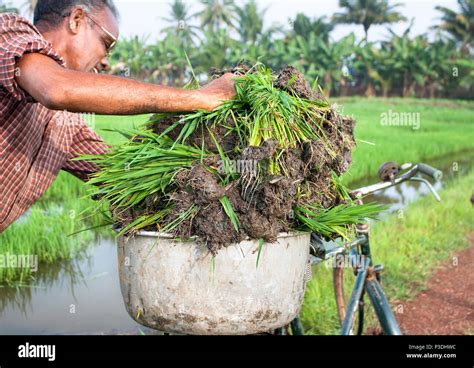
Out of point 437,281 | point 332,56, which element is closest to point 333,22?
point 332,56

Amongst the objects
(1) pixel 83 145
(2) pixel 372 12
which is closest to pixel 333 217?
(1) pixel 83 145

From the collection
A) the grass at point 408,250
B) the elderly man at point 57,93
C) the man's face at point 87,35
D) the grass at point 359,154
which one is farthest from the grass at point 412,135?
the man's face at point 87,35

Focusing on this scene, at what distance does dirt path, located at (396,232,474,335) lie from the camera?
4461 millimetres

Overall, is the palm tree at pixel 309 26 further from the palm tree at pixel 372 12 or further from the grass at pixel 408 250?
the grass at pixel 408 250

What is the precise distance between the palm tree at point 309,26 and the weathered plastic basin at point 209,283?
33.3 m

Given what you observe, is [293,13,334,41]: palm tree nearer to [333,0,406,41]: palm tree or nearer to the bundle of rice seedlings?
[333,0,406,41]: palm tree

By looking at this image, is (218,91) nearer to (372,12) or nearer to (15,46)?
(15,46)

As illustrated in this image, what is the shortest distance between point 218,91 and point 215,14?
4463 cm

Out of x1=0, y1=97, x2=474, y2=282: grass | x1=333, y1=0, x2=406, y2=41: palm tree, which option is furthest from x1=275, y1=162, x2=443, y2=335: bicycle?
x1=333, y1=0, x2=406, y2=41: palm tree

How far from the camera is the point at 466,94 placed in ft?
103

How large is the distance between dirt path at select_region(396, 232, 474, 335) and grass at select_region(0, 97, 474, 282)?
74cm

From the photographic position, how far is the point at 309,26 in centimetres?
3538

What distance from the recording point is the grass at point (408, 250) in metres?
4.19
